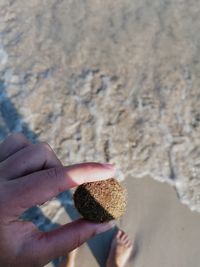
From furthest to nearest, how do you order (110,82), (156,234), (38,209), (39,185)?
(110,82)
(38,209)
(156,234)
(39,185)

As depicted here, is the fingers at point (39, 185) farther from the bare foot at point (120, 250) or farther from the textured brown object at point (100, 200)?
the bare foot at point (120, 250)

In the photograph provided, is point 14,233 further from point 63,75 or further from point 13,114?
point 63,75

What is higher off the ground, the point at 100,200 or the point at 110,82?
the point at 110,82

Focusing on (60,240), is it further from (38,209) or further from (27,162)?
(38,209)

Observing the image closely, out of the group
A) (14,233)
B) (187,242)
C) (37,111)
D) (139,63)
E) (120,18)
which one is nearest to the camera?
(14,233)

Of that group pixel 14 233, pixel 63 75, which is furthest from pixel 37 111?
pixel 14 233

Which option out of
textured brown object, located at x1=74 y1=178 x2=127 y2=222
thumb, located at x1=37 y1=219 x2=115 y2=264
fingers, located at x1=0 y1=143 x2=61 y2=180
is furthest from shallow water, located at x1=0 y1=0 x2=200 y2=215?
thumb, located at x1=37 y1=219 x2=115 y2=264

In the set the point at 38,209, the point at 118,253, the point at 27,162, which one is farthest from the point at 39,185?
the point at 38,209
